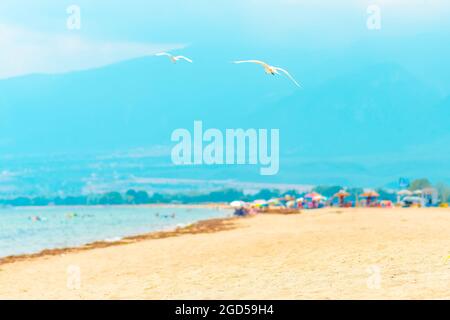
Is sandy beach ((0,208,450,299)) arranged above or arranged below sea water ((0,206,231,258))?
above

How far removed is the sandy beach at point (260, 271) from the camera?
16141mm

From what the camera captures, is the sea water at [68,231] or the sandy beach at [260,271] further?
the sea water at [68,231]

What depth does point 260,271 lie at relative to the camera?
2050 cm

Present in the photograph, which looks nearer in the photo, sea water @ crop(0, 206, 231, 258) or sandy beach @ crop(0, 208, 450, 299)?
sandy beach @ crop(0, 208, 450, 299)

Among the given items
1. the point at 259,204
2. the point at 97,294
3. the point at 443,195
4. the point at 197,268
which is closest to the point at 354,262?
the point at 197,268

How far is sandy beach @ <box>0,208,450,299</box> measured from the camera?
16.1 metres

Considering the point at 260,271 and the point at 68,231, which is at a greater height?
the point at 260,271

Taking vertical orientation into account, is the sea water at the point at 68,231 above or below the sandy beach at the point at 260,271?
below

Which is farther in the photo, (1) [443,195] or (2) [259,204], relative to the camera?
(1) [443,195]

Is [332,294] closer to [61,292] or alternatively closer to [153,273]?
[61,292]

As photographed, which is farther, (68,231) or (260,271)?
(68,231)

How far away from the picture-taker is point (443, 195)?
170 metres

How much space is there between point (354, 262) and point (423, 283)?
4926mm
